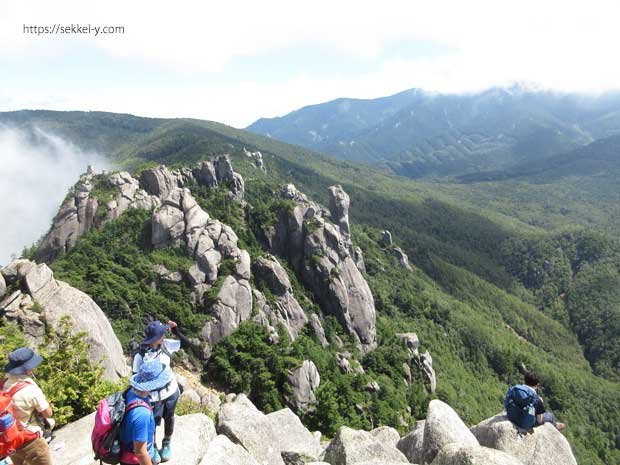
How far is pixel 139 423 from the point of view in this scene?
8.52 m

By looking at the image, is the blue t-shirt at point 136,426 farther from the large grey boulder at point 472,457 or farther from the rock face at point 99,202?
the rock face at point 99,202

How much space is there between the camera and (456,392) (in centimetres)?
8650

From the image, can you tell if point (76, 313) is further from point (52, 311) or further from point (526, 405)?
point (526, 405)

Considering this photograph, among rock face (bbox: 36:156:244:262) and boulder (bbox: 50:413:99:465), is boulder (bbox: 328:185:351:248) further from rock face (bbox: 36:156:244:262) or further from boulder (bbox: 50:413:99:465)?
boulder (bbox: 50:413:99:465)

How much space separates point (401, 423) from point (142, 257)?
46.1 m

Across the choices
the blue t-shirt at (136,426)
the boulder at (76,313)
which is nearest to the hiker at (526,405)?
the blue t-shirt at (136,426)

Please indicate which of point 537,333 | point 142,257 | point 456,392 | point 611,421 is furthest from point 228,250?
point 537,333

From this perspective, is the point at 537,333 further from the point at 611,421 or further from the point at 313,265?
the point at 313,265

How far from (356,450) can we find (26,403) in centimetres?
1254

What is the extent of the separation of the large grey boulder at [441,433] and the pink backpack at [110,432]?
13.5 m

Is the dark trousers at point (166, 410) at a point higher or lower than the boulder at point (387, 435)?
higher

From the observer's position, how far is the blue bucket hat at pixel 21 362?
969 cm

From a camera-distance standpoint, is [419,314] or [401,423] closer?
[401,423]

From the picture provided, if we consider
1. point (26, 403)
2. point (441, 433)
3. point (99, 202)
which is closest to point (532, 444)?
point (441, 433)
